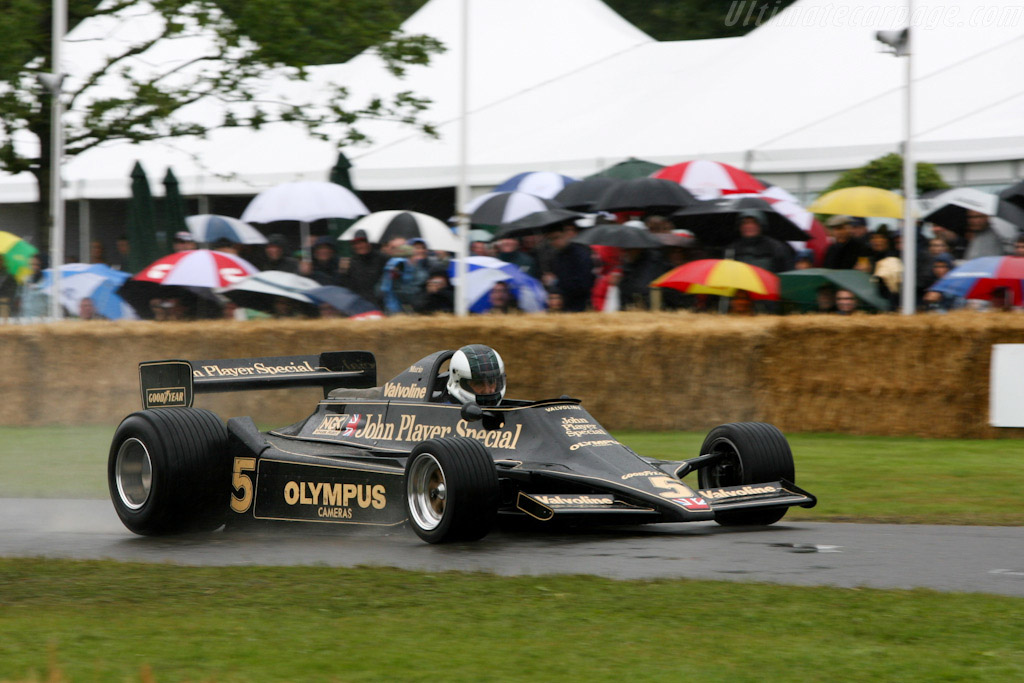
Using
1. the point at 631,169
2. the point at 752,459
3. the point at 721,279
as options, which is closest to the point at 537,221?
the point at 721,279

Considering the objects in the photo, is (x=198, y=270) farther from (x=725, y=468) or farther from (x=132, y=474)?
(x=725, y=468)

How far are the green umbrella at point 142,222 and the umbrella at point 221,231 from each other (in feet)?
4.85

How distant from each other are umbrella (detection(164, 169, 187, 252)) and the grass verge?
1509cm

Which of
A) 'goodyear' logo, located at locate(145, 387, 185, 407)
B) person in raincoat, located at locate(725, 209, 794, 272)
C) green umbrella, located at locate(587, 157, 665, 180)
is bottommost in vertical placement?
'goodyear' logo, located at locate(145, 387, 185, 407)

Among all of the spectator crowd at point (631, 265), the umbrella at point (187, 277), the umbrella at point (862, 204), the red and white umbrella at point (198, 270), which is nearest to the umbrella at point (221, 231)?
the umbrella at point (187, 277)

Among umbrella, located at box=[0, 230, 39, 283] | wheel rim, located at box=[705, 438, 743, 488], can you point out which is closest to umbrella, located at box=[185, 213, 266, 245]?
umbrella, located at box=[0, 230, 39, 283]

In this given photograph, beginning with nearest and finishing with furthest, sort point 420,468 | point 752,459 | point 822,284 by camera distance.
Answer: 1. point 420,468
2. point 752,459
3. point 822,284

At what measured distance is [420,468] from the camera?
739 centimetres

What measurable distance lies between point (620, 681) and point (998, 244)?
10004 millimetres

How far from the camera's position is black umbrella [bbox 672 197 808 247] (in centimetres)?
1426

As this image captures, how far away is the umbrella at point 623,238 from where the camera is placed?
1362cm

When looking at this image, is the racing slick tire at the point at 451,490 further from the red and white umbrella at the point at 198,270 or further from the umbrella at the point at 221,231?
the umbrella at the point at 221,231

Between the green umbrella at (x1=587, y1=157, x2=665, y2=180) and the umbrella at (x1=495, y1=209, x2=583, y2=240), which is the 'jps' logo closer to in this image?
the umbrella at (x1=495, y1=209, x2=583, y2=240)

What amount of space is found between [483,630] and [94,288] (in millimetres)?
13024
